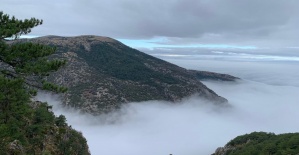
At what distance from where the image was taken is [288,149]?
35.4m

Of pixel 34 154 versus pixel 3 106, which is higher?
pixel 3 106

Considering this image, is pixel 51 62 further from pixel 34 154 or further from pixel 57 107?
pixel 57 107

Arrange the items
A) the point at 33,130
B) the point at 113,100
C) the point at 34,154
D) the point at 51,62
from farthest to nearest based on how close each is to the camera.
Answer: the point at 113,100 → the point at 33,130 → the point at 34,154 → the point at 51,62

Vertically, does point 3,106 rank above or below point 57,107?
above

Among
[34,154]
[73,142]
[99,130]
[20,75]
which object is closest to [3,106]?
[20,75]

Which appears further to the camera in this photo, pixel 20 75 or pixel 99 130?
pixel 99 130

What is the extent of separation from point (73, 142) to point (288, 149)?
30.1 m

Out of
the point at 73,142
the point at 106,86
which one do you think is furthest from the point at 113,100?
the point at 73,142

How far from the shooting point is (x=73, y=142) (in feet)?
134

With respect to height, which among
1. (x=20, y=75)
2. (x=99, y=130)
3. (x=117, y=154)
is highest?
(x=20, y=75)

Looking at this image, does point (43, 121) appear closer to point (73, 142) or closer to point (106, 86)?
point (73, 142)

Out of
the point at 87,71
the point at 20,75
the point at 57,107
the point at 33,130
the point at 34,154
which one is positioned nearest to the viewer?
the point at 20,75

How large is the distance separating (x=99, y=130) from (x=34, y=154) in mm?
144992

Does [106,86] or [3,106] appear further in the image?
[106,86]
